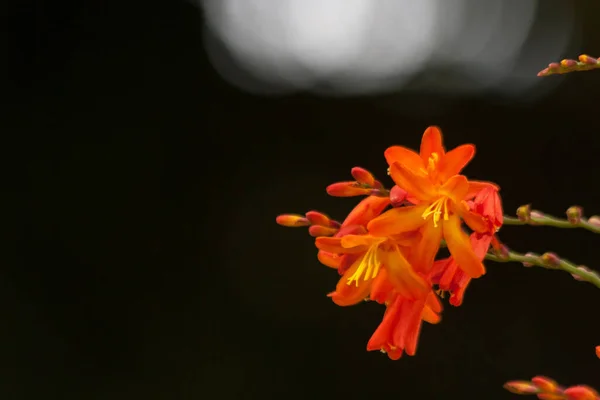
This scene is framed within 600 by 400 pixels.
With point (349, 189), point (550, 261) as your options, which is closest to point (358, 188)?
point (349, 189)

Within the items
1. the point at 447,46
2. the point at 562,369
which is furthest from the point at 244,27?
the point at 562,369

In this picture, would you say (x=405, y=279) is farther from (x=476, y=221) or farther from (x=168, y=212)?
(x=168, y=212)

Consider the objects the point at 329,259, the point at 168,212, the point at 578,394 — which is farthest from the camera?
the point at 168,212

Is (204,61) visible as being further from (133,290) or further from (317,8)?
(133,290)

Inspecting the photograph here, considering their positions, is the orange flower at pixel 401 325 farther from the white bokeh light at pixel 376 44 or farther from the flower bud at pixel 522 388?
the white bokeh light at pixel 376 44

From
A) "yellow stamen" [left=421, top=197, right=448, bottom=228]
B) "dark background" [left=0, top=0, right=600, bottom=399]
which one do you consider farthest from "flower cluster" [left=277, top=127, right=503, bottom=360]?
"dark background" [left=0, top=0, right=600, bottom=399]

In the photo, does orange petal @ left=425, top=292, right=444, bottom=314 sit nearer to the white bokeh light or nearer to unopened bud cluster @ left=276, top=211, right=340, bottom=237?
unopened bud cluster @ left=276, top=211, right=340, bottom=237
